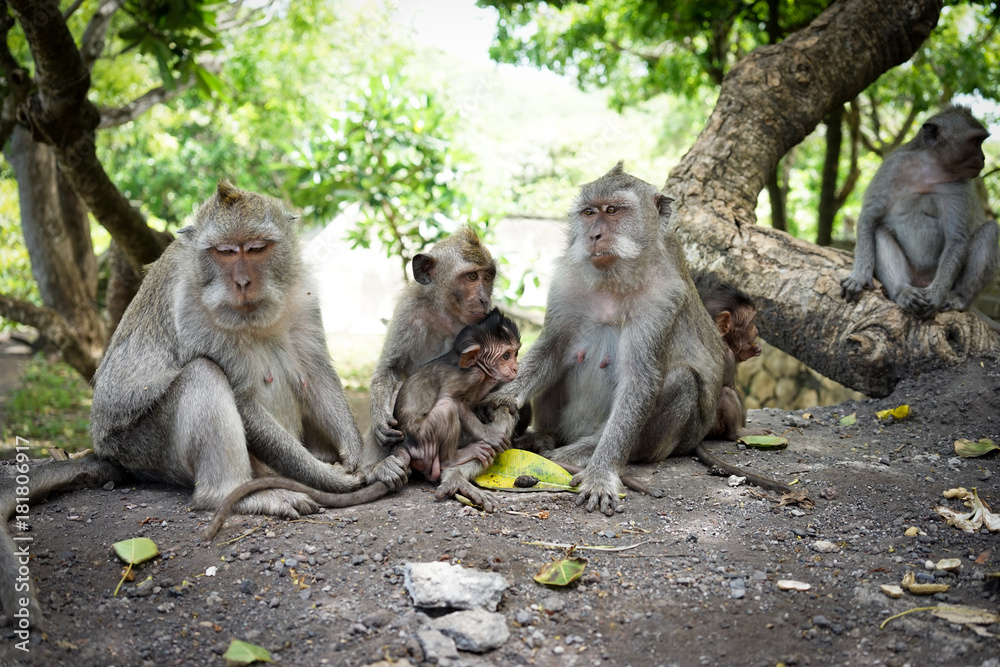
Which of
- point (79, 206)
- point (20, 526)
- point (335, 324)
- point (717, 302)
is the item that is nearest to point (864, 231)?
point (717, 302)

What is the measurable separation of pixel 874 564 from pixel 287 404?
3118 mm

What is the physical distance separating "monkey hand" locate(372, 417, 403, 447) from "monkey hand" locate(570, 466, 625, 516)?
103cm

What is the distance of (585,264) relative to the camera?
183 inches

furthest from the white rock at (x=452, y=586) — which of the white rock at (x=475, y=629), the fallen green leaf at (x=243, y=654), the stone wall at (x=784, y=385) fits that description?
the stone wall at (x=784, y=385)

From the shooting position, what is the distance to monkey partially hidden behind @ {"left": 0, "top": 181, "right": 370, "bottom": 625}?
155 inches

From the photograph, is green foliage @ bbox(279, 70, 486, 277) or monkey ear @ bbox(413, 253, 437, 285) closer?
monkey ear @ bbox(413, 253, 437, 285)

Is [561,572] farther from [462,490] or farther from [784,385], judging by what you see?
[784,385]

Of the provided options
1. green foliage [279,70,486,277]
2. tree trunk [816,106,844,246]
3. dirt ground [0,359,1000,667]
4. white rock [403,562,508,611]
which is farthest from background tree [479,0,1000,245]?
white rock [403,562,508,611]

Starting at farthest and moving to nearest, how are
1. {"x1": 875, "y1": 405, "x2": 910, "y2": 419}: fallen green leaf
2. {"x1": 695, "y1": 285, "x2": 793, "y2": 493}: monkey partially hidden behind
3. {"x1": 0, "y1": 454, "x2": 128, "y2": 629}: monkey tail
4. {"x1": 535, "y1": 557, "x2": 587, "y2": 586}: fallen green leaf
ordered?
{"x1": 875, "y1": 405, "x2": 910, "y2": 419}: fallen green leaf
{"x1": 695, "y1": 285, "x2": 793, "y2": 493}: monkey partially hidden behind
{"x1": 535, "y1": 557, "x2": 587, "y2": 586}: fallen green leaf
{"x1": 0, "y1": 454, "x2": 128, "y2": 629}: monkey tail

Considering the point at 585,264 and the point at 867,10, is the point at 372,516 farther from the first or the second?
the point at 867,10

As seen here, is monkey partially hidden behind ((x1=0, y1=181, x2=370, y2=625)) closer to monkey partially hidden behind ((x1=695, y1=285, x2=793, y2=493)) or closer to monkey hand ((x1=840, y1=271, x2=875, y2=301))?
monkey partially hidden behind ((x1=695, y1=285, x2=793, y2=493))

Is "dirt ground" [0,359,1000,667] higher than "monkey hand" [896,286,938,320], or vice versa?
"monkey hand" [896,286,938,320]

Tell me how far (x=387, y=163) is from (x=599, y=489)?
4.96 metres

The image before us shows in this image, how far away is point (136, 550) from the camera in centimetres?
347
